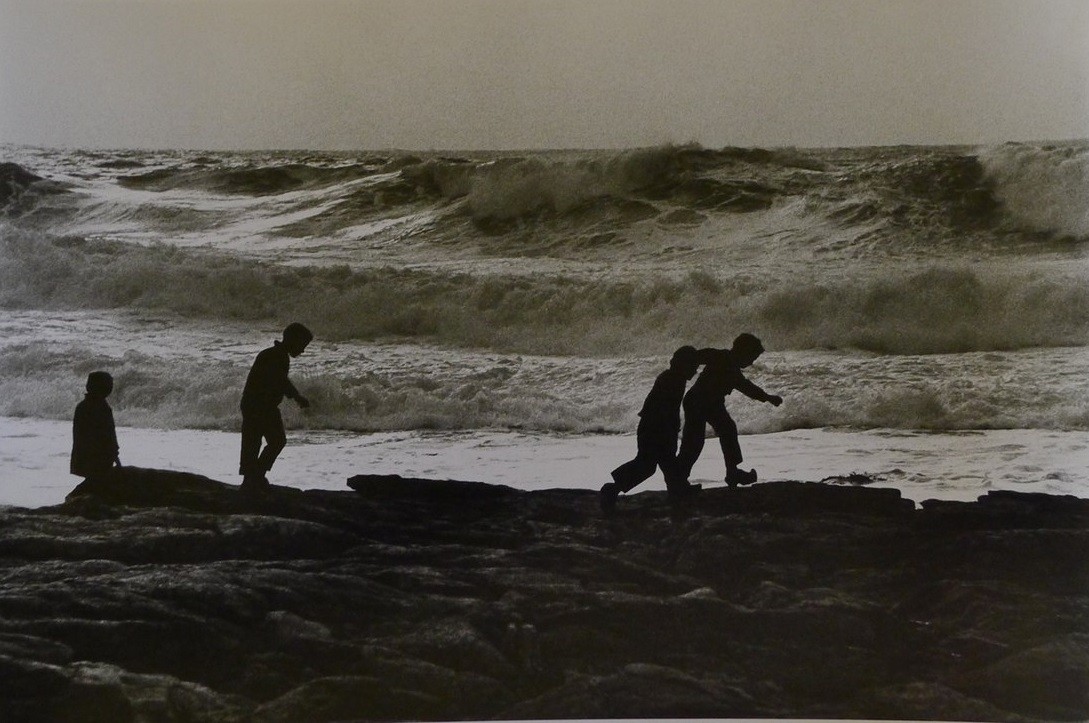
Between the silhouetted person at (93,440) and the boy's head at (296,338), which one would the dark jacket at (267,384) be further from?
the silhouetted person at (93,440)

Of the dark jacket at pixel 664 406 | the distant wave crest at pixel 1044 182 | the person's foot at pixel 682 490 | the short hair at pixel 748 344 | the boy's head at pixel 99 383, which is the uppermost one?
the distant wave crest at pixel 1044 182

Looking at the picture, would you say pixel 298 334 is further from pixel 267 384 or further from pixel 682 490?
pixel 682 490

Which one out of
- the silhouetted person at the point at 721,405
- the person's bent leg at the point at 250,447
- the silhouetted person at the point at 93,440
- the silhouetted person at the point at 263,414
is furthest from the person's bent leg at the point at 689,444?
the silhouetted person at the point at 93,440

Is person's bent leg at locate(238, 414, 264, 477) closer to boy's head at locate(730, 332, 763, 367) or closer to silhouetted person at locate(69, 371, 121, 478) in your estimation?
silhouetted person at locate(69, 371, 121, 478)

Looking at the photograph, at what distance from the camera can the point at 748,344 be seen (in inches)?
107

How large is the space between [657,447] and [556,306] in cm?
48

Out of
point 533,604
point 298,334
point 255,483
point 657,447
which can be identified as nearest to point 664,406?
point 657,447

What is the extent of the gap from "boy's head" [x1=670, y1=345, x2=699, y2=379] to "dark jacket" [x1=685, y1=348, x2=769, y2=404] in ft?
0.06

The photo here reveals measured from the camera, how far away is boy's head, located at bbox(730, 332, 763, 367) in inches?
107

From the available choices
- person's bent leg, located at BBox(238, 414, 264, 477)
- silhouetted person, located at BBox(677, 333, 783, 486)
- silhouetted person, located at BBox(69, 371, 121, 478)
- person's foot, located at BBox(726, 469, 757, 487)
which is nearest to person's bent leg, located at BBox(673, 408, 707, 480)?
silhouetted person, located at BBox(677, 333, 783, 486)

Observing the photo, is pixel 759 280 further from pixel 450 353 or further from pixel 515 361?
pixel 450 353

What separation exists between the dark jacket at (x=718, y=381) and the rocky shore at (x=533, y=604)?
0.26 m

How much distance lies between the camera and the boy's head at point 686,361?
8.90 feet

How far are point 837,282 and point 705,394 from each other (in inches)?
19.3
